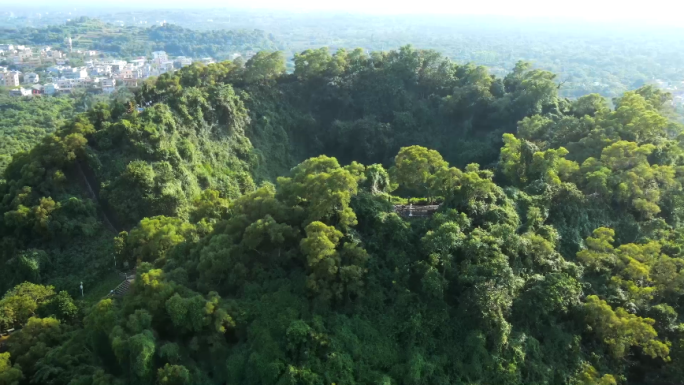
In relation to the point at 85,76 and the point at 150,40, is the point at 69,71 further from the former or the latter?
the point at 150,40

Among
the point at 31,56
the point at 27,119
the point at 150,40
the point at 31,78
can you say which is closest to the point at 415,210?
the point at 27,119

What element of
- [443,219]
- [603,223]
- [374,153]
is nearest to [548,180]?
[603,223]

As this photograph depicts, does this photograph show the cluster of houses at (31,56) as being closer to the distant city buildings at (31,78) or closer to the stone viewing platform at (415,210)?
the distant city buildings at (31,78)

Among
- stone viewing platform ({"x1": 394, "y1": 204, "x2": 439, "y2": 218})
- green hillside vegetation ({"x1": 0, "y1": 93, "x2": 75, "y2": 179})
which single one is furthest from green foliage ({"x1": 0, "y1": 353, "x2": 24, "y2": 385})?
green hillside vegetation ({"x1": 0, "y1": 93, "x2": 75, "y2": 179})

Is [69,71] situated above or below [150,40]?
below

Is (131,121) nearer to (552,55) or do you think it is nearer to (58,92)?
(58,92)

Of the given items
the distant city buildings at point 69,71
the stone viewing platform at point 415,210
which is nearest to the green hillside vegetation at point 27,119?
the distant city buildings at point 69,71
